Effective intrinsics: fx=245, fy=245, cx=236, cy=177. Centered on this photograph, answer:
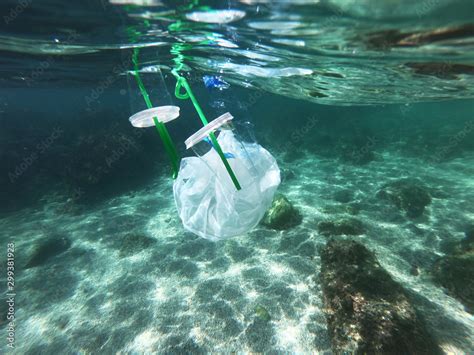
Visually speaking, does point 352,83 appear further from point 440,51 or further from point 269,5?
point 269,5

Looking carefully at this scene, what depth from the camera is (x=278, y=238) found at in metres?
8.96

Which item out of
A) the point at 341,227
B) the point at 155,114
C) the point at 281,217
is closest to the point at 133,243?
the point at 281,217

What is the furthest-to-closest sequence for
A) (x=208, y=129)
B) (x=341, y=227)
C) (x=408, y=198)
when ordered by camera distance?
(x=408, y=198) < (x=341, y=227) < (x=208, y=129)

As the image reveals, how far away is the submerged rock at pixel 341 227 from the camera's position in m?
8.96

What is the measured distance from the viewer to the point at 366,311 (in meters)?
4.75

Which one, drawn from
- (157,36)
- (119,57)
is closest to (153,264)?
(157,36)

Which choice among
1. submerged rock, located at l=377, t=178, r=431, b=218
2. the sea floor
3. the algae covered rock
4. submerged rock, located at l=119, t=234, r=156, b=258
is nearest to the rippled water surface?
submerged rock, located at l=377, t=178, r=431, b=218

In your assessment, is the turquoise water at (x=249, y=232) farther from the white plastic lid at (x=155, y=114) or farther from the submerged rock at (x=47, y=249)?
the white plastic lid at (x=155, y=114)

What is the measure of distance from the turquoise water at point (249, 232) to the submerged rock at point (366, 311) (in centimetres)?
3

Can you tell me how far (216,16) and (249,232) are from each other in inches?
284

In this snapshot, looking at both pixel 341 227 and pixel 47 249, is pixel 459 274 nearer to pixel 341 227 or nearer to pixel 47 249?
pixel 341 227

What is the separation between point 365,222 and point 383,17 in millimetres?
7140

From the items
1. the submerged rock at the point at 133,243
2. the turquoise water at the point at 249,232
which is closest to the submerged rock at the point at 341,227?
the turquoise water at the point at 249,232

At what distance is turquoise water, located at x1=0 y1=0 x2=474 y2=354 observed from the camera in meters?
5.43
